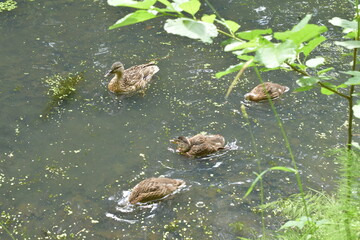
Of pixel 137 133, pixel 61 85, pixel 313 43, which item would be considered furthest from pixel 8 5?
pixel 313 43

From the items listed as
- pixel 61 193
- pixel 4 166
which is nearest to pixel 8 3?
pixel 4 166

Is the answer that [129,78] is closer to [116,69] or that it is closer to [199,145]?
[116,69]

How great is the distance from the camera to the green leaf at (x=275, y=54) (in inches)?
44.4

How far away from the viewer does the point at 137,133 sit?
223 inches

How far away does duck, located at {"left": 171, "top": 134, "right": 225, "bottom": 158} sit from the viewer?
5.14 m

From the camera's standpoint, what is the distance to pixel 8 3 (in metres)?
8.97

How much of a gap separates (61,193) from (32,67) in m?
2.91

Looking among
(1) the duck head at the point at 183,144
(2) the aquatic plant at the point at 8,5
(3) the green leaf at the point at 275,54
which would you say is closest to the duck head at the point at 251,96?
(1) the duck head at the point at 183,144

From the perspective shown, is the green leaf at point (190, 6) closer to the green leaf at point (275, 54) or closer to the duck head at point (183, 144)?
the green leaf at point (275, 54)

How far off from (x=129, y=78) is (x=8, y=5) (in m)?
3.87

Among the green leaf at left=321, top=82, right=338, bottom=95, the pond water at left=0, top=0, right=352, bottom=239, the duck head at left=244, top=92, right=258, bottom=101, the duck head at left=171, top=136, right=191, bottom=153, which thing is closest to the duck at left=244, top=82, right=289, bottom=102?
the duck head at left=244, top=92, right=258, bottom=101

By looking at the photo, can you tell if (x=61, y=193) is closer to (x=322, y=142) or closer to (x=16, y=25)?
(x=322, y=142)

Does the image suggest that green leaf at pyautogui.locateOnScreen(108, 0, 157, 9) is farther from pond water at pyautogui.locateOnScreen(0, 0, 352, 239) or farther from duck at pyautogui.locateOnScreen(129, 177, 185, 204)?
duck at pyautogui.locateOnScreen(129, 177, 185, 204)

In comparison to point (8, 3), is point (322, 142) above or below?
below
